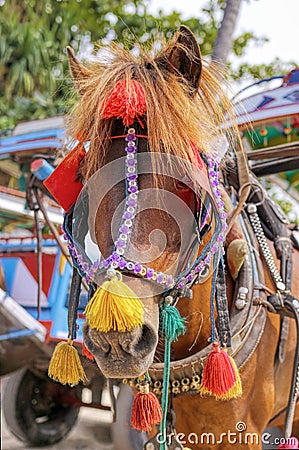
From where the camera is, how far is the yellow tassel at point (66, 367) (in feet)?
5.88

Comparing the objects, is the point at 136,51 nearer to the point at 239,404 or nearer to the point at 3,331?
the point at 239,404

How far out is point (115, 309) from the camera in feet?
4.55

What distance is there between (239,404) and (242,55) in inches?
328

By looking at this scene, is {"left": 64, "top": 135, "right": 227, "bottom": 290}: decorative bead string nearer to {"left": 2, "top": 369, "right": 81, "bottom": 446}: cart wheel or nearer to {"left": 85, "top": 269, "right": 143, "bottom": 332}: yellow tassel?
{"left": 85, "top": 269, "right": 143, "bottom": 332}: yellow tassel

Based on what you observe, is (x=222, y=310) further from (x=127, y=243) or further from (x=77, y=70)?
(x=77, y=70)

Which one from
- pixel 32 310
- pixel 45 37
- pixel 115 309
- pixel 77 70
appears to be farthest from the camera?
pixel 45 37

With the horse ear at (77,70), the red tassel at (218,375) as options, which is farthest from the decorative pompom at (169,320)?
the horse ear at (77,70)

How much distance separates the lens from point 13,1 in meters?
12.3

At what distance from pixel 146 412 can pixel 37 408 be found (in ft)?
Result: 10.2

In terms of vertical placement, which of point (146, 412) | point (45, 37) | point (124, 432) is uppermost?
point (45, 37)

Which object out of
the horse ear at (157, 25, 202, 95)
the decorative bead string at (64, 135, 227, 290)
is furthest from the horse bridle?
the horse ear at (157, 25, 202, 95)

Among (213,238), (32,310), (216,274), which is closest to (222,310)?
(216,274)

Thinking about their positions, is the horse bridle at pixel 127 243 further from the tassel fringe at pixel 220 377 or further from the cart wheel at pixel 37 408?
the cart wheel at pixel 37 408

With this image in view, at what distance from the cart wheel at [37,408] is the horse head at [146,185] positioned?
302cm
